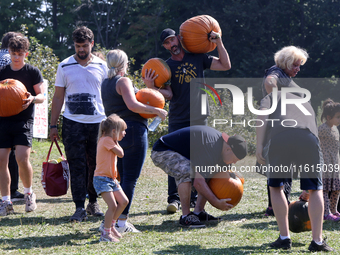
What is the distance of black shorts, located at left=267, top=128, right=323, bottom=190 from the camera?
401 centimetres

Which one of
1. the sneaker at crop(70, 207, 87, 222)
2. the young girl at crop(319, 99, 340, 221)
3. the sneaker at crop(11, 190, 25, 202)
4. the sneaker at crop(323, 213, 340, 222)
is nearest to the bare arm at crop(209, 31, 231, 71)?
the young girl at crop(319, 99, 340, 221)

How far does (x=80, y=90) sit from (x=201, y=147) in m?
1.70

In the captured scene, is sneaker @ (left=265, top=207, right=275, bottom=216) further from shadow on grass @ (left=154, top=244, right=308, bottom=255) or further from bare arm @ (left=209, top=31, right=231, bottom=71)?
bare arm @ (left=209, top=31, right=231, bottom=71)

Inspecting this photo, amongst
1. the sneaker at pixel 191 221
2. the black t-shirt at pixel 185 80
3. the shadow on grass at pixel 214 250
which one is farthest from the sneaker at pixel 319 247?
the black t-shirt at pixel 185 80

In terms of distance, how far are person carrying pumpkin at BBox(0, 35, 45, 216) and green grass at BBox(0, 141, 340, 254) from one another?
29cm

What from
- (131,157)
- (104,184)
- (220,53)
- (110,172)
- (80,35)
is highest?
(80,35)

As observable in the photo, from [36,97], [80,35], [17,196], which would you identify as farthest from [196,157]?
[17,196]

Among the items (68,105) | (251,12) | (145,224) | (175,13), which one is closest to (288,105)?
(145,224)

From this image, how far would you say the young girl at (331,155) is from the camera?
5594mm

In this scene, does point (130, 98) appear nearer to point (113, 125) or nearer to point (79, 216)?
point (113, 125)

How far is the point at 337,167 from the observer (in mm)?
5664

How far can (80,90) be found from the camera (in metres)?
5.38

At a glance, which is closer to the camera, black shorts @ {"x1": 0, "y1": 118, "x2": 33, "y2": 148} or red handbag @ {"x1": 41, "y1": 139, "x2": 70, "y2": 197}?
red handbag @ {"x1": 41, "y1": 139, "x2": 70, "y2": 197}

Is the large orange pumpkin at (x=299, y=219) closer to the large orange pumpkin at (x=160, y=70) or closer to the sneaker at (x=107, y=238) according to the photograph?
the sneaker at (x=107, y=238)
